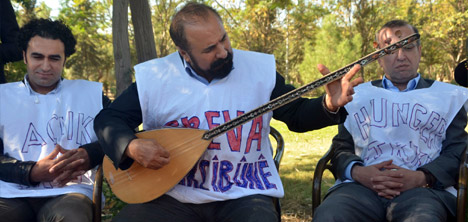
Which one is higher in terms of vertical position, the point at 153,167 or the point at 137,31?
the point at 137,31

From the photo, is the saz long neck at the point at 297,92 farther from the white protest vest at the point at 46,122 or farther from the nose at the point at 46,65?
the nose at the point at 46,65

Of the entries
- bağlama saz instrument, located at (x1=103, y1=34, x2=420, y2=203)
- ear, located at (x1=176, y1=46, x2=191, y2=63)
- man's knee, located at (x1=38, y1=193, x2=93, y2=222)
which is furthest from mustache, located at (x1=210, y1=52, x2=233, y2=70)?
man's knee, located at (x1=38, y1=193, x2=93, y2=222)

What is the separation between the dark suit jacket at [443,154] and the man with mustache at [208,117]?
44 centimetres

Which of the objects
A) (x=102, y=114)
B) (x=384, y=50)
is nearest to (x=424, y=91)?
(x=384, y=50)

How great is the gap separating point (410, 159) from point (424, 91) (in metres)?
0.48

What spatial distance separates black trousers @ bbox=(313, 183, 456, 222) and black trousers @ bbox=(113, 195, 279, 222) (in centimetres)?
33

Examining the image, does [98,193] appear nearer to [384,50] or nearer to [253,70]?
[253,70]

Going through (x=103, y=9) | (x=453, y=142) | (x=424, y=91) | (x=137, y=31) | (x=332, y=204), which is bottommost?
(x=332, y=204)

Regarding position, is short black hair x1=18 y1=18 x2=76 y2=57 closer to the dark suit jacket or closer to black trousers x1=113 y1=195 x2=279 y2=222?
black trousers x1=113 y1=195 x2=279 y2=222

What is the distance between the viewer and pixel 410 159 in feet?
9.98

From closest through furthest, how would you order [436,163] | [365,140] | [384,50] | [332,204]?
[384,50], [332,204], [436,163], [365,140]

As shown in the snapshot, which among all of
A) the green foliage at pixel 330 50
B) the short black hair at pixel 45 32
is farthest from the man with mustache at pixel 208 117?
the green foliage at pixel 330 50

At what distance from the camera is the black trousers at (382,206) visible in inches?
104

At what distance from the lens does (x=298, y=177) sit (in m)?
6.31
